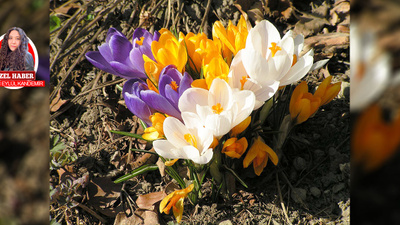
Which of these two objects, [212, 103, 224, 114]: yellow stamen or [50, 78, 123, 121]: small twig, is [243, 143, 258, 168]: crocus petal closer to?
[212, 103, 224, 114]: yellow stamen

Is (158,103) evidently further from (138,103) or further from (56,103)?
(56,103)

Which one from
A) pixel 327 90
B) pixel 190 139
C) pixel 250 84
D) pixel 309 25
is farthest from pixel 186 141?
pixel 309 25

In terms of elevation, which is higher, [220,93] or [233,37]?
[233,37]

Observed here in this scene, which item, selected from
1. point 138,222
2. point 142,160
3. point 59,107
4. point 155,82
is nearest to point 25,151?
point 59,107

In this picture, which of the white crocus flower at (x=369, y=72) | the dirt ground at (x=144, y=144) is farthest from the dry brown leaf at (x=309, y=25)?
the white crocus flower at (x=369, y=72)

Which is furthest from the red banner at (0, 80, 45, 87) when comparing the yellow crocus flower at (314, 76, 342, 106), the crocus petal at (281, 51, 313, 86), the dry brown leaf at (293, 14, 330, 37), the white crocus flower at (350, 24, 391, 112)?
the white crocus flower at (350, 24, 391, 112)

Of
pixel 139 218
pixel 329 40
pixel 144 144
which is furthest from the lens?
pixel 329 40
